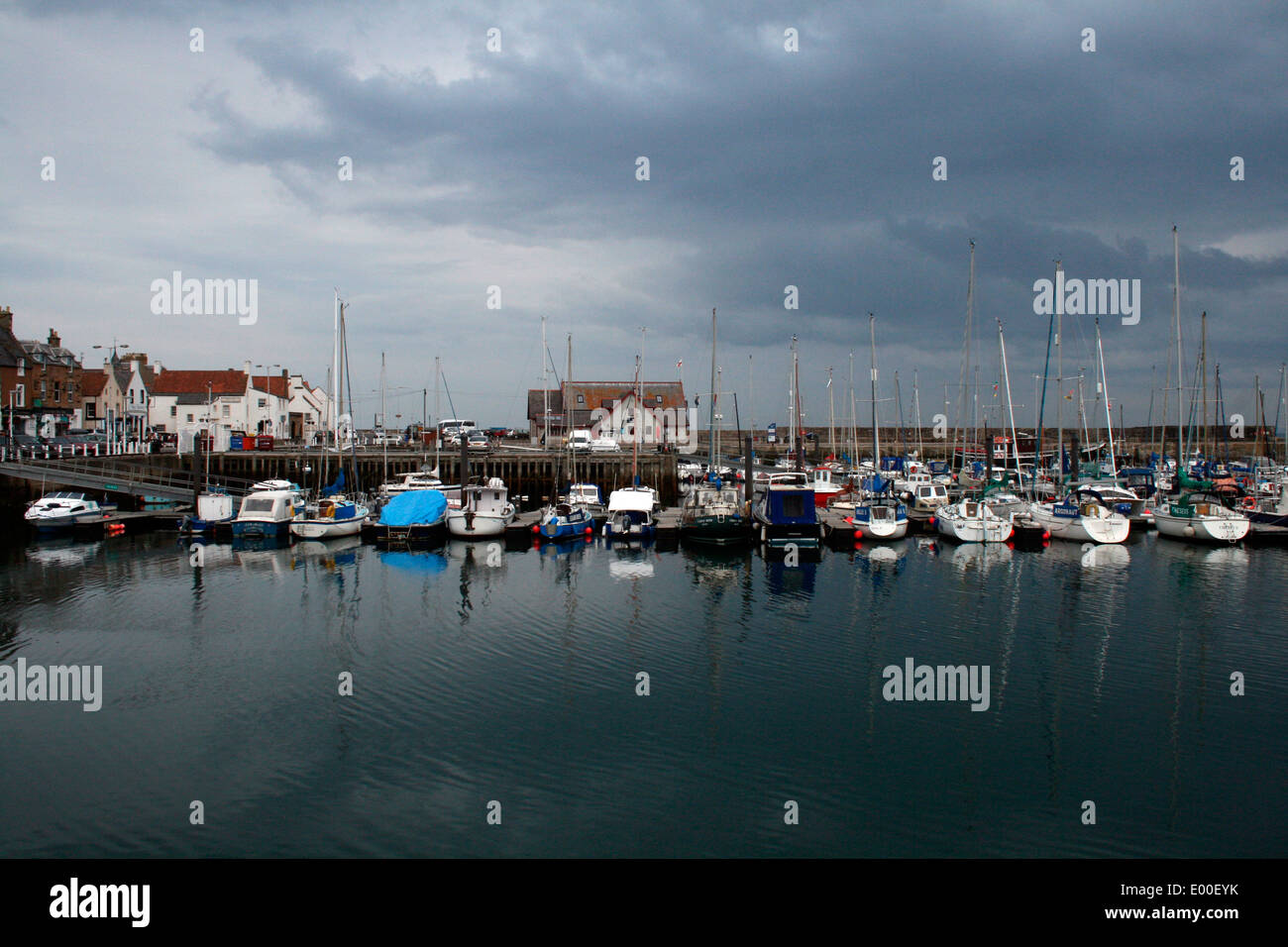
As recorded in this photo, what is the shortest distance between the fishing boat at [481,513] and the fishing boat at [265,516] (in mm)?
8631

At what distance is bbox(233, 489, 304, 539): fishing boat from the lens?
45.9m

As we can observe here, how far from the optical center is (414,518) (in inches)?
1793

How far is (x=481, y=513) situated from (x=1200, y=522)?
126 ft

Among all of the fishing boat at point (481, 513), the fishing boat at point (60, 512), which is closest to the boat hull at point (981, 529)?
the fishing boat at point (481, 513)

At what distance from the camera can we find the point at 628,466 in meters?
69.6

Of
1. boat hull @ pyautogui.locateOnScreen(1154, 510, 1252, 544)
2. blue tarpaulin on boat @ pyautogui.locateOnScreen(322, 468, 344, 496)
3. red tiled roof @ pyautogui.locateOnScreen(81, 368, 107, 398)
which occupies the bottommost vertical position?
boat hull @ pyautogui.locateOnScreen(1154, 510, 1252, 544)

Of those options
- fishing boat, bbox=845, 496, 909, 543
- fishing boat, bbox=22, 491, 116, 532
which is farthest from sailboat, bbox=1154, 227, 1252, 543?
fishing boat, bbox=22, 491, 116, 532

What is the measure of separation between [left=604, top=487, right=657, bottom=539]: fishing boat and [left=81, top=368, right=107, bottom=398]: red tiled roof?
210ft

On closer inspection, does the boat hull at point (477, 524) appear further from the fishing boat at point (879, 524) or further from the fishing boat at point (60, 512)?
the fishing boat at point (60, 512)

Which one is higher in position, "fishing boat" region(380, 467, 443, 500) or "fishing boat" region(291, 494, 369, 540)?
"fishing boat" region(380, 467, 443, 500)

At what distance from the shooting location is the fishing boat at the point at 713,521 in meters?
43.6

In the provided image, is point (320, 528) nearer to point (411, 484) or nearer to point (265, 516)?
point (265, 516)

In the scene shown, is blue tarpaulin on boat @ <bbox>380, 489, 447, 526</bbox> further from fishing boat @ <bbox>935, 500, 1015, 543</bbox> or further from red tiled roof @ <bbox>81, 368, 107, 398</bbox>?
red tiled roof @ <bbox>81, 368, 107, 398</bbox>
